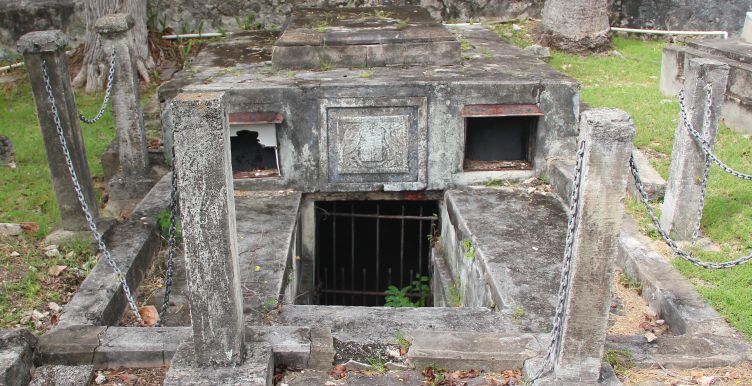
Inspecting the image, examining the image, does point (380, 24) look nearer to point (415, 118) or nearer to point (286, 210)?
point (415, 118)

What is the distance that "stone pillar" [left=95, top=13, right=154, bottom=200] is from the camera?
5.79 m

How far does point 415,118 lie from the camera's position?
6.07 m

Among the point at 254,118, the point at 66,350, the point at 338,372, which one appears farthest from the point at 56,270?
the point at 338,372

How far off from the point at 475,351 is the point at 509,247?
1.47m

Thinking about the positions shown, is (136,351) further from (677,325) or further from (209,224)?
(677,325)

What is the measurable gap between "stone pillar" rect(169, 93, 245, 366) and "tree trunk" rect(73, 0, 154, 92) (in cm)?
703

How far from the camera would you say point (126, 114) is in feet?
20.1

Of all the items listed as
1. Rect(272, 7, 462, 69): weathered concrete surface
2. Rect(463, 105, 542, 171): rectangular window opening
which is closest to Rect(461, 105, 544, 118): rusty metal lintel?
Rect(463, 105, 542, 171): rectangular window opening

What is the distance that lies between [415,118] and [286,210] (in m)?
1.43

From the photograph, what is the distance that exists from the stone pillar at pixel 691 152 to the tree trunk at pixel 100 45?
7405 millimetres

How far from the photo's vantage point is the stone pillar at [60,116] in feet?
15.7

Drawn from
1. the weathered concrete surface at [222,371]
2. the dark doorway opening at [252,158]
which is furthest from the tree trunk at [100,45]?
the weathered concrete surface at [222,371]

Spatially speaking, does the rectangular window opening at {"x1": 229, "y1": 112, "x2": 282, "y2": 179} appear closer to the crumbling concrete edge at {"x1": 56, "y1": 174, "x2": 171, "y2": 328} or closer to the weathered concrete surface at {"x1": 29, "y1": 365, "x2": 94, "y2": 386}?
the crumbling concrete edge at {"x1": 56, "y1": 174, "x2": 171, "y2": 328}

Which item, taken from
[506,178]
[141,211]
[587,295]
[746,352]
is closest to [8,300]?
[141,211]
